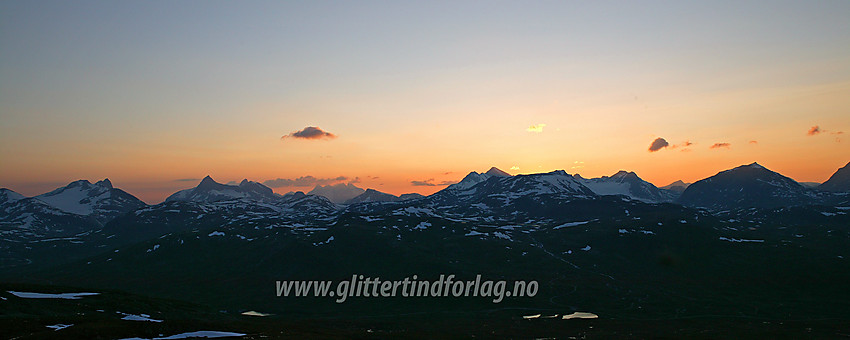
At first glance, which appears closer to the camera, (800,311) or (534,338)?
(534,338)

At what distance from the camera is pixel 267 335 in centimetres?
9406

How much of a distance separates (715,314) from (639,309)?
25.6m

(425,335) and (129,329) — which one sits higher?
(129,329)

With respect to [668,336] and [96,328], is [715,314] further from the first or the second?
[96,328]

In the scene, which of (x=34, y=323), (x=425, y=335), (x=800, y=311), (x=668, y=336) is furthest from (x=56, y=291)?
(x=800, y=311)

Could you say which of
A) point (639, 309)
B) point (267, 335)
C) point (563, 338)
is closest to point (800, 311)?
point (639, 309)

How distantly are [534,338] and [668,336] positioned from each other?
38.7 meters

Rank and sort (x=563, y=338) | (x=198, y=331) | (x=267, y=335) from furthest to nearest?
(x=563, y=338) < (x=267, y=335) < (x=198, y=331)

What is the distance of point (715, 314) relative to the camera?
615 ft

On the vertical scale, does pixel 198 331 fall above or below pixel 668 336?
above

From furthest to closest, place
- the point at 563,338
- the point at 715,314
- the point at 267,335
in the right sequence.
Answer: the point at 715,314
the point at 563,338
the point at 267,335

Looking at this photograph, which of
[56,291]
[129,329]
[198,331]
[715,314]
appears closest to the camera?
[129,329]

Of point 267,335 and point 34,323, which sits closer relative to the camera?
point 34,323

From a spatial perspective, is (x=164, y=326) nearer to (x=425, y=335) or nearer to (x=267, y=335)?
(x=267, y=335)
